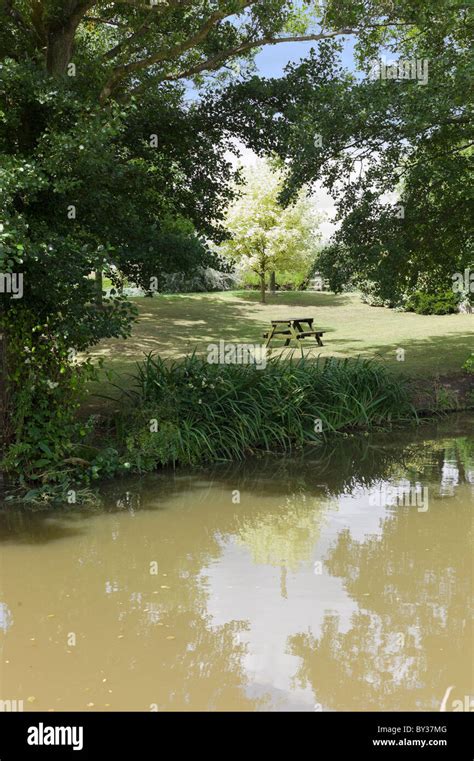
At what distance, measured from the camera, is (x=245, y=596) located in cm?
619

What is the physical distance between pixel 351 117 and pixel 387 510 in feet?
21.6

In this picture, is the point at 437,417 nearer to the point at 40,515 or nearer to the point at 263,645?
the point at 40,515

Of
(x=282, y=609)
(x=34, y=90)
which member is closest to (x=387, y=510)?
(x=282, y=609)

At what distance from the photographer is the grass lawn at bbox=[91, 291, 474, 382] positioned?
655 inches

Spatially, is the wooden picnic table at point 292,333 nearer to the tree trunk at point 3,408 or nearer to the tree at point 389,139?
the tree at point 389,139

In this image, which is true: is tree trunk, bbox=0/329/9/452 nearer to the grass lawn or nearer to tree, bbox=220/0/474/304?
the grass lawn

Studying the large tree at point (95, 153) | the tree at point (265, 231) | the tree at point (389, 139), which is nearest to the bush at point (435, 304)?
the tree at point (265, 231)

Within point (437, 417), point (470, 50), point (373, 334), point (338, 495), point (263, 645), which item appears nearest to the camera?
point (263, 645)

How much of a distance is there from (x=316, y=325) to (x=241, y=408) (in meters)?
13.9

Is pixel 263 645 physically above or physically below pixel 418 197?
below

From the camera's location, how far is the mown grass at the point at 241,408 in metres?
A: 10.3

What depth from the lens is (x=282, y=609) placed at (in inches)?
231
